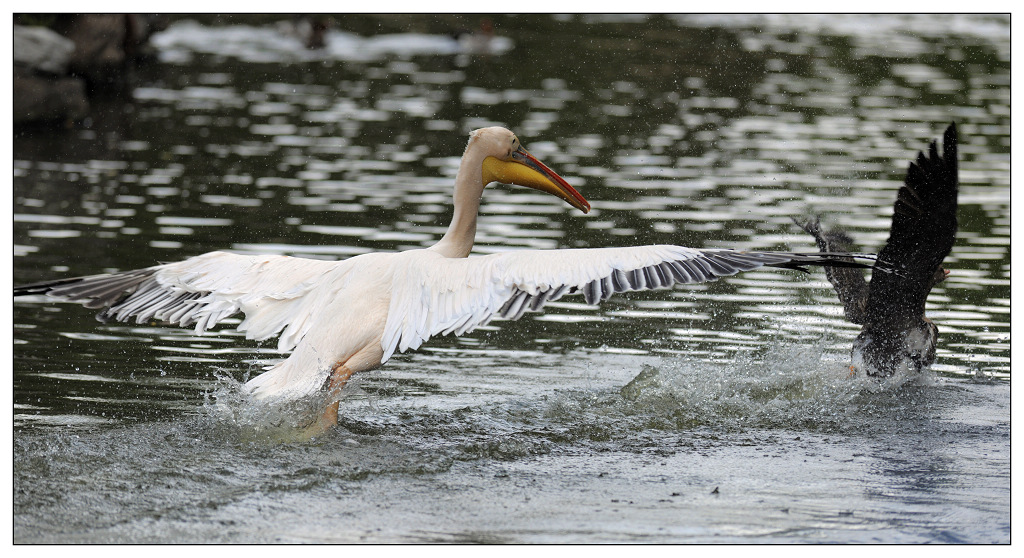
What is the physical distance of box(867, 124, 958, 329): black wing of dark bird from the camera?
6914 millimetres

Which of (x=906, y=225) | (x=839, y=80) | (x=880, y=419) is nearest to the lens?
(x=880, y=419)

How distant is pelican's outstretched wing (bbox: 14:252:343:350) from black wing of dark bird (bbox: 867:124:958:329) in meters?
3.25

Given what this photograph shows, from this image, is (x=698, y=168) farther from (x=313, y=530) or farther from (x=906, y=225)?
(x=313, y=530)

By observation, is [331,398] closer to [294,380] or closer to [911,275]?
[294,380]

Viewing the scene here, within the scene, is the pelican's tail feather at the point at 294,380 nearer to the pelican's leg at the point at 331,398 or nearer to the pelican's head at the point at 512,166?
the pelican's leg at the point at 331,398

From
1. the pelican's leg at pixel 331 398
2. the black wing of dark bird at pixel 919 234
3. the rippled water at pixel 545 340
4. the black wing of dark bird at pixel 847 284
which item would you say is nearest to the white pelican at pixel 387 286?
the pelican's leg at pixel 331 398

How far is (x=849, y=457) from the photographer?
5898mm

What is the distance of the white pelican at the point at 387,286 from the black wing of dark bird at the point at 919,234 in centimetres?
145

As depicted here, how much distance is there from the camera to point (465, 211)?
22.0 feet

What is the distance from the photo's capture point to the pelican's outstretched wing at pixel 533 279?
5.60 metres

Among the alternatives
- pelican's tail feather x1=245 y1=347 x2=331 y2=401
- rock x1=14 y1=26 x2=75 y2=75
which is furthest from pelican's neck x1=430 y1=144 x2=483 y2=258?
rock x1=14 y1=26 x2=75 y2=75

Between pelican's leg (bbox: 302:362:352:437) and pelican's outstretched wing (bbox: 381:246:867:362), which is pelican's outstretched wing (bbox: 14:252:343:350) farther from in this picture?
pelican's outstretched wing (bbox: 381:246:867:362)

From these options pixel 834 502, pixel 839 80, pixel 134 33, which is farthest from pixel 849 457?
pixel 134 33

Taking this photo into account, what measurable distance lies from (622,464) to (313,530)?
1.67 m
